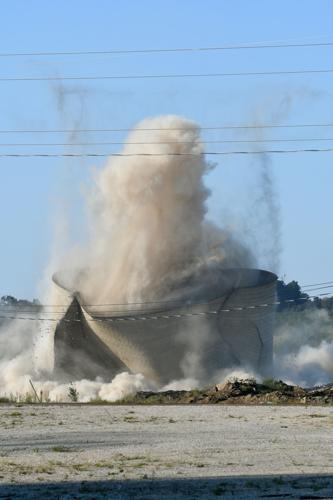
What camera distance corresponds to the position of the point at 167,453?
2598 centimetres

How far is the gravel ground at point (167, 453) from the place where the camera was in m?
20.6

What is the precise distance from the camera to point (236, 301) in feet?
227

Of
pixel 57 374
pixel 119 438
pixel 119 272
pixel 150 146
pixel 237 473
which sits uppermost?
pixel 150 146

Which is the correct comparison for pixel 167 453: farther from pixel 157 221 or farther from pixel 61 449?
pixel 157 221

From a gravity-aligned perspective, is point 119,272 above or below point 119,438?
above

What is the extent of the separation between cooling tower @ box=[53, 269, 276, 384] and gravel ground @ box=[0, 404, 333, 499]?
27941 mm

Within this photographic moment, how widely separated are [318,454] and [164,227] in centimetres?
4592

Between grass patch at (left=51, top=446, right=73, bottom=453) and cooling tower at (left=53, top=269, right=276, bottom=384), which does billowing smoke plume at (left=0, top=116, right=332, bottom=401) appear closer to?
cooling tower at (left=53, top=269, right=276, bottom=384)

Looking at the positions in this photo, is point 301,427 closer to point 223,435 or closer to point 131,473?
point 223,435

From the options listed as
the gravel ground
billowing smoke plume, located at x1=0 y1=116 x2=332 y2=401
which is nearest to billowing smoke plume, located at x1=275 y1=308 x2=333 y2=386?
billowing smoke plume, located at x1=0 y1=116 x2=332 y2=401

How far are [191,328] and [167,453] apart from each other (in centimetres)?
4254

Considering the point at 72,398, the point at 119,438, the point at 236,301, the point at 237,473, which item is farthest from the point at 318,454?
the point at 236,301

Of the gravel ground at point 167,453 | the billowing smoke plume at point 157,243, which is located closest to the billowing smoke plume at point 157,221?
the billowing smoke plume at point 157,243

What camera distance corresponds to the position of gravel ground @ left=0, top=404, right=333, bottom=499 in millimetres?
20562
